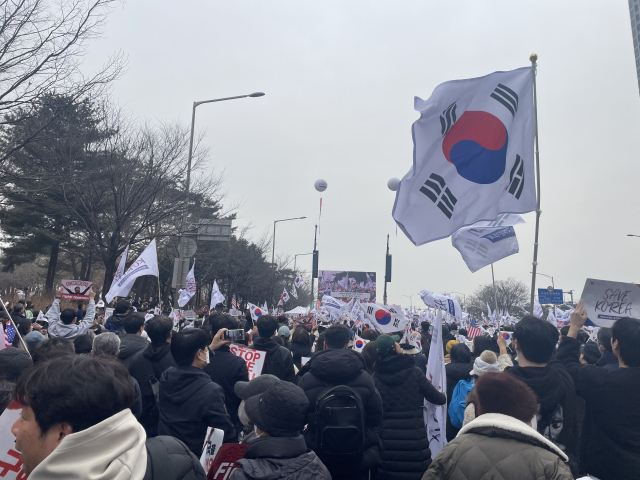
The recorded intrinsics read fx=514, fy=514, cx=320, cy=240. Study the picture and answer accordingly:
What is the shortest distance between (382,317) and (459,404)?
4.33m

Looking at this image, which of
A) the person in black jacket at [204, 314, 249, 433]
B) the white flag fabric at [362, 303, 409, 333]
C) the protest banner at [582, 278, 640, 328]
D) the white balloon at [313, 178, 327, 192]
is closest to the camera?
the person in black jacket at [204, 314, 249, 433]

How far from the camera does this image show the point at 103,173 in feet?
63.7

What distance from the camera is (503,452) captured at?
7.43 ft

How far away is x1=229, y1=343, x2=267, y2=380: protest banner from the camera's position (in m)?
5.36

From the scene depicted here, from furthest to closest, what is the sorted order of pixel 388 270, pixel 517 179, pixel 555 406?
1. pixel 388 270
2. pixel 517 179
3. pixel 555 406

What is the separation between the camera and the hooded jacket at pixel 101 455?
1595mm

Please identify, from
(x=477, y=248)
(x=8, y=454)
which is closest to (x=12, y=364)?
(x=8, y=454)

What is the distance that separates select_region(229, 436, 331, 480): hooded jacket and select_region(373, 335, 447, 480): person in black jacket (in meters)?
2.12

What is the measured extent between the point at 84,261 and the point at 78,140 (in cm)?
2312

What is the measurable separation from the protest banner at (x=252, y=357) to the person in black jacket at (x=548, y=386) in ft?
8.95

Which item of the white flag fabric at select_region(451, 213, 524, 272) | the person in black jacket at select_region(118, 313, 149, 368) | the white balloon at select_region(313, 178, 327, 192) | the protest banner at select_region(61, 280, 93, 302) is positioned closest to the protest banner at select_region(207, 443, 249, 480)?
the person in black jacket at select_region(118, 313, 149, 368)

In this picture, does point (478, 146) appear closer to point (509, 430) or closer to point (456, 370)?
point (456, 370)

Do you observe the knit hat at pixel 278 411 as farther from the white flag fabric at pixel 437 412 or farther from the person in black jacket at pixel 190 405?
the white flag fabric at pixel 437 412

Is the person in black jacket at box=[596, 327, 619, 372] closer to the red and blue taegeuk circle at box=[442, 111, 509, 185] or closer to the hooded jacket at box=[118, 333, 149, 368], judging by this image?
the red and blue taegeuk circle at box=[442, 111, 509, 185]
